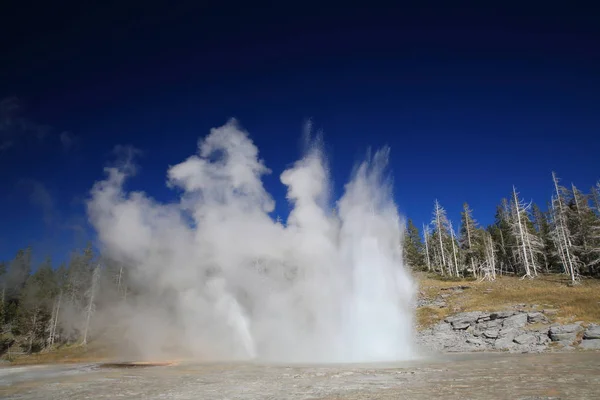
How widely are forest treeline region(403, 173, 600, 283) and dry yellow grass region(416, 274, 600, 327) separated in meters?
4.94

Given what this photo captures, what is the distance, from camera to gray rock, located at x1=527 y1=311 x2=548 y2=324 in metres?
31.9

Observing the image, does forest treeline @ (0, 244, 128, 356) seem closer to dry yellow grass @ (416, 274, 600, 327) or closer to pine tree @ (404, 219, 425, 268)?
dry yellow grass @ (416, 274, 600, 327)

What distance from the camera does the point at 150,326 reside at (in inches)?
1543

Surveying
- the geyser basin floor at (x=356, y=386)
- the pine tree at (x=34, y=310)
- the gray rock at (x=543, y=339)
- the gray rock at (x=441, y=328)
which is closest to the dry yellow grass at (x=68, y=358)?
the pine tree at (x=34, y=310)

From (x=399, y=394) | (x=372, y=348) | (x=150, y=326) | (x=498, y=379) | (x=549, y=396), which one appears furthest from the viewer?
(x=150, y=326)

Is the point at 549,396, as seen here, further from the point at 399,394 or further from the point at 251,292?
the point at 251,292

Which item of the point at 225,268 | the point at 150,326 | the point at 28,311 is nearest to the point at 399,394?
the point at 225,268

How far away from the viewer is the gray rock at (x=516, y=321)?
3197 cm

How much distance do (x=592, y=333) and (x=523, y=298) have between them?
1378 cm

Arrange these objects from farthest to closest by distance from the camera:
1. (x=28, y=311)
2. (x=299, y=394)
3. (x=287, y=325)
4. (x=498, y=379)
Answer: (x=28, y=311) < (x=287, y=325) < (x=498, y=379) < (x=299, y=394)

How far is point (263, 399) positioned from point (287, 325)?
20.1 m

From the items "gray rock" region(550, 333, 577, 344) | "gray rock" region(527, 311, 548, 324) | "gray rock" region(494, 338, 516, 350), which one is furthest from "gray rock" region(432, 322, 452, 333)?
"gray rock" region(550, 333, 577, 344)

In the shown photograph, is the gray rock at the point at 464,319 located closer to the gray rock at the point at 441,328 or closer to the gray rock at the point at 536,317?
the gray rock at the point at 441,328

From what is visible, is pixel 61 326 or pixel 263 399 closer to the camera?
pixel 263 399
